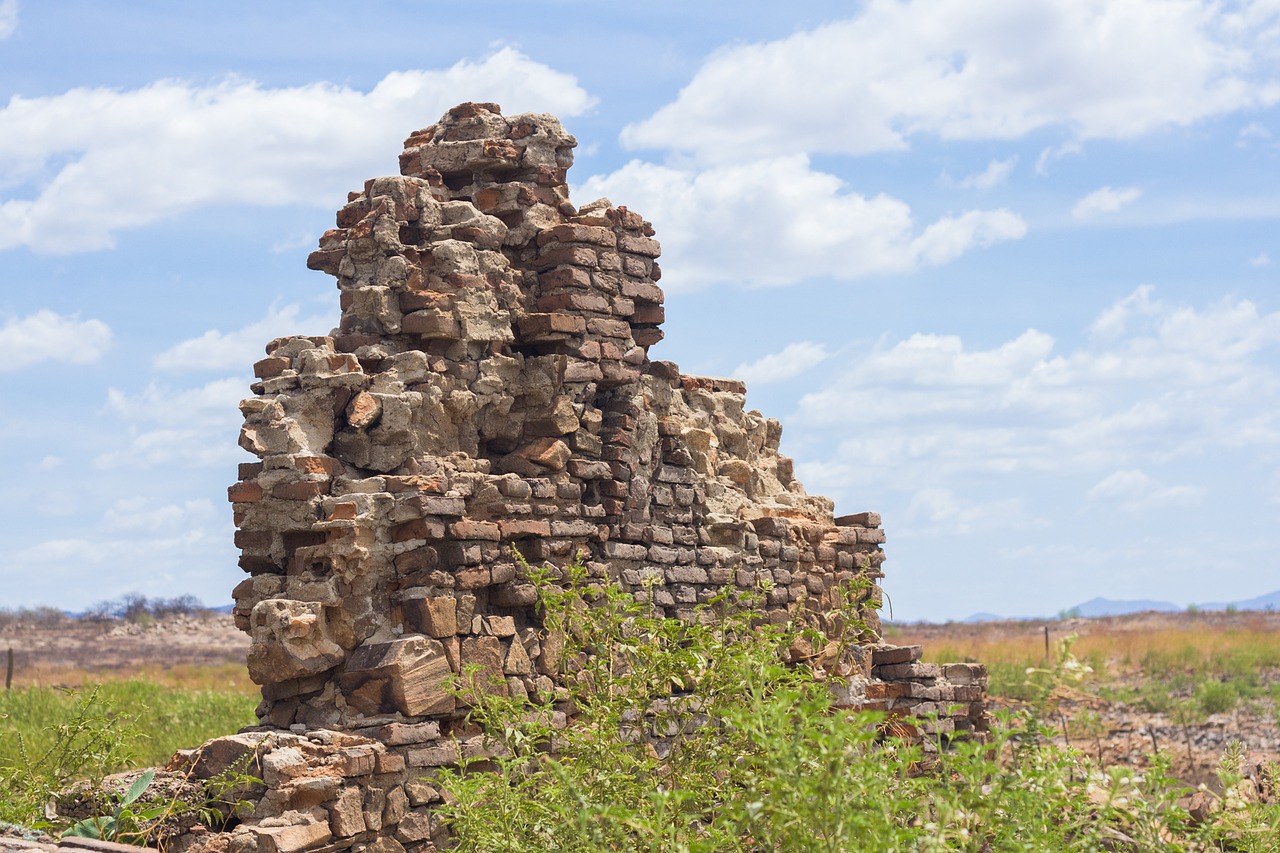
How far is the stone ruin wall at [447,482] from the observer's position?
251 inches


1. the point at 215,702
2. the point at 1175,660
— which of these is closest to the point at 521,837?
the point at 215,702

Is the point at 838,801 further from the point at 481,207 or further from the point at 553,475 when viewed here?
the point at 481,207

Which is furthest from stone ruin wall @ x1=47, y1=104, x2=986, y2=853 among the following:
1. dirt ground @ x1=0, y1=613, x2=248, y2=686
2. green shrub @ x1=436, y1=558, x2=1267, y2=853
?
dirt ground @ x1=0, y1=613, x2=248, y2=686

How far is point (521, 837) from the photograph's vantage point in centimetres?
508

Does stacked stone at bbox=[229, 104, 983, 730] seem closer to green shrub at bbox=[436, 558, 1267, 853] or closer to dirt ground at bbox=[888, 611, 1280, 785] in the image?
green shrub at bbox=[436, 558, 1267, 853]

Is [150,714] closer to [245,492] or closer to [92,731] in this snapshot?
[92,731]

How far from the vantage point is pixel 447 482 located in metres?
6.83

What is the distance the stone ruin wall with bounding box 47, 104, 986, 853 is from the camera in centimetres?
638

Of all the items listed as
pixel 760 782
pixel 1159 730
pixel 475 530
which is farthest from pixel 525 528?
pixel 1159 730

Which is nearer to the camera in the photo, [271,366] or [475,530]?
[475,530]

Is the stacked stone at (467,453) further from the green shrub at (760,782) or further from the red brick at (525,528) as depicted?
the green shrub at (760,782)

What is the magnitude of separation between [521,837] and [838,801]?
1.67 meters

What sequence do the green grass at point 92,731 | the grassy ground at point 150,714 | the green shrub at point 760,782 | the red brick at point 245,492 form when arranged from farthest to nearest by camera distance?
1. the grassy ground at point 150,714
2. the red brick at point 245,492
3. the green grass at point 92,731
4. the green shrub at point 760,782

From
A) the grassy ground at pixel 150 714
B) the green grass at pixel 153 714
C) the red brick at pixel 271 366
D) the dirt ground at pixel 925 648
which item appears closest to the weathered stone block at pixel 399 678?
the red brick at pixel 271 366
